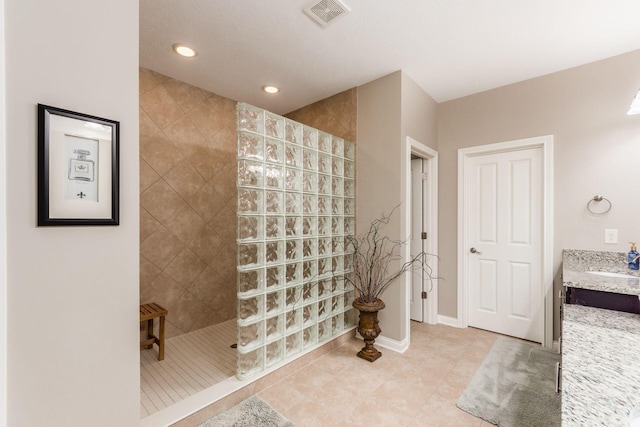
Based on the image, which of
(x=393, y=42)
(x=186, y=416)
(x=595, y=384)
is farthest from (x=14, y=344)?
(x=393, y=42)

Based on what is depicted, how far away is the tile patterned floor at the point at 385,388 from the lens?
169cm

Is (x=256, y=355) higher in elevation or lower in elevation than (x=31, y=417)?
lower

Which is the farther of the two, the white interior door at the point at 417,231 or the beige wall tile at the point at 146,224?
the white interior door at the point at 417,231

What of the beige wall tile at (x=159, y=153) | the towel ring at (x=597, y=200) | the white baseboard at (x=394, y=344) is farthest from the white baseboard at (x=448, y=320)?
the beige wall tile at (x=159, y=153)

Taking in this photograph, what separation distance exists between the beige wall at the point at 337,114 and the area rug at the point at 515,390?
231 centimetres

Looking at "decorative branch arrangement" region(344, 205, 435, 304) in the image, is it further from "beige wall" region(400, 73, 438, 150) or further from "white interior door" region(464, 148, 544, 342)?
"white interior door" region(464, 148, 544, 342)

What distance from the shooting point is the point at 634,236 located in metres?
2.22

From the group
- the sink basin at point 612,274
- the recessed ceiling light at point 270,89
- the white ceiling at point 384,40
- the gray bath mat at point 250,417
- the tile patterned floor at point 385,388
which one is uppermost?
the recessed ceiling light at point 270,89

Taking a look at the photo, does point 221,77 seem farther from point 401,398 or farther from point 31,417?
point 401,398

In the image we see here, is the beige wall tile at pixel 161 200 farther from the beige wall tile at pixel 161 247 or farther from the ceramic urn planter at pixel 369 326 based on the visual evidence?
the ceramic urn planter at pixel 369 326

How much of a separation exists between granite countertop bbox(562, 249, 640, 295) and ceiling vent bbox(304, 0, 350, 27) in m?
2.23

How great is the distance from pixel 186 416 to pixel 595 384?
6.04 feet

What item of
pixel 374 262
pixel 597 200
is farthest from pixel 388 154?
pixel 597 200

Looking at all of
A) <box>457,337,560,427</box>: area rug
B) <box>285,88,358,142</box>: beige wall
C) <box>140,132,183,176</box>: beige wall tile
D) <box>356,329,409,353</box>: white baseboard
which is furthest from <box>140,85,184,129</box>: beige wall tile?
<box>457,337,560,427</box>: area rug
